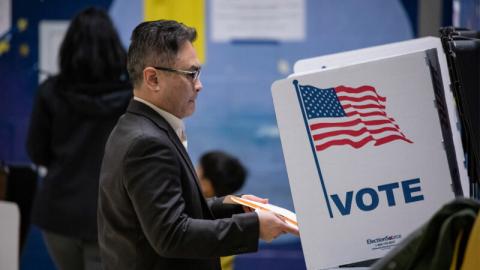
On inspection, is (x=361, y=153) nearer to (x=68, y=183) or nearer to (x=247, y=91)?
(x=68, y=183)

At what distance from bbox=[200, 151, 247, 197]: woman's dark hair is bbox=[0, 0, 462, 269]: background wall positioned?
0.51m

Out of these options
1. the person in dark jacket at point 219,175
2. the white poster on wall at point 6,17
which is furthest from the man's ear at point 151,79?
the white poster on wall at point 6,17

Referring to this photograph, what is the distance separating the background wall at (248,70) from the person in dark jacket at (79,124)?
958 millimetres

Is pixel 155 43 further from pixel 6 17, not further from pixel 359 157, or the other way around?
pixel 6 17

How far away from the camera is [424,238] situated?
1.63m

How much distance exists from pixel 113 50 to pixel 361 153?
6.73 ft

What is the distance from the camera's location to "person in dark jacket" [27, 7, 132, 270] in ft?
12.5

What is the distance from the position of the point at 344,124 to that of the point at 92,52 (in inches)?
79.1

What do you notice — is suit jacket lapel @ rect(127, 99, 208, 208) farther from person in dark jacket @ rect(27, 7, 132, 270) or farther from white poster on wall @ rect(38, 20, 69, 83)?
white poster on wall @ rect(38, 20, 69, 83)

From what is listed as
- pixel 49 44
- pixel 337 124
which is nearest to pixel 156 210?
pixel 337 124

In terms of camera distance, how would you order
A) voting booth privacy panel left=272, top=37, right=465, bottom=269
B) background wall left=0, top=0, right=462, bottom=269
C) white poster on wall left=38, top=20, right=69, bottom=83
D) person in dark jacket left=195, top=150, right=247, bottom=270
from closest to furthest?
1. voting booth privacy panel left=272, top=37, right=465, bottom=269
2. person in dark jacket left=195, top=150, right=247, bottom=270
3. background wall left=0, top=0, right=462, bottom=269
4. white poster on wall left=38, top=20, right=69, bottom=83

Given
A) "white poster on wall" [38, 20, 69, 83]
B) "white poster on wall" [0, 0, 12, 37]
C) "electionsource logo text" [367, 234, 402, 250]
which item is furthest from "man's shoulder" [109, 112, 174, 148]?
"white poster on wall" [0, 0, 12, 37]

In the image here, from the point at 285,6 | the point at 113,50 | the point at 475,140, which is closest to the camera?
the point at 475,140

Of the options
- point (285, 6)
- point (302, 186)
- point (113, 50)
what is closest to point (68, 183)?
point (113, 50)
